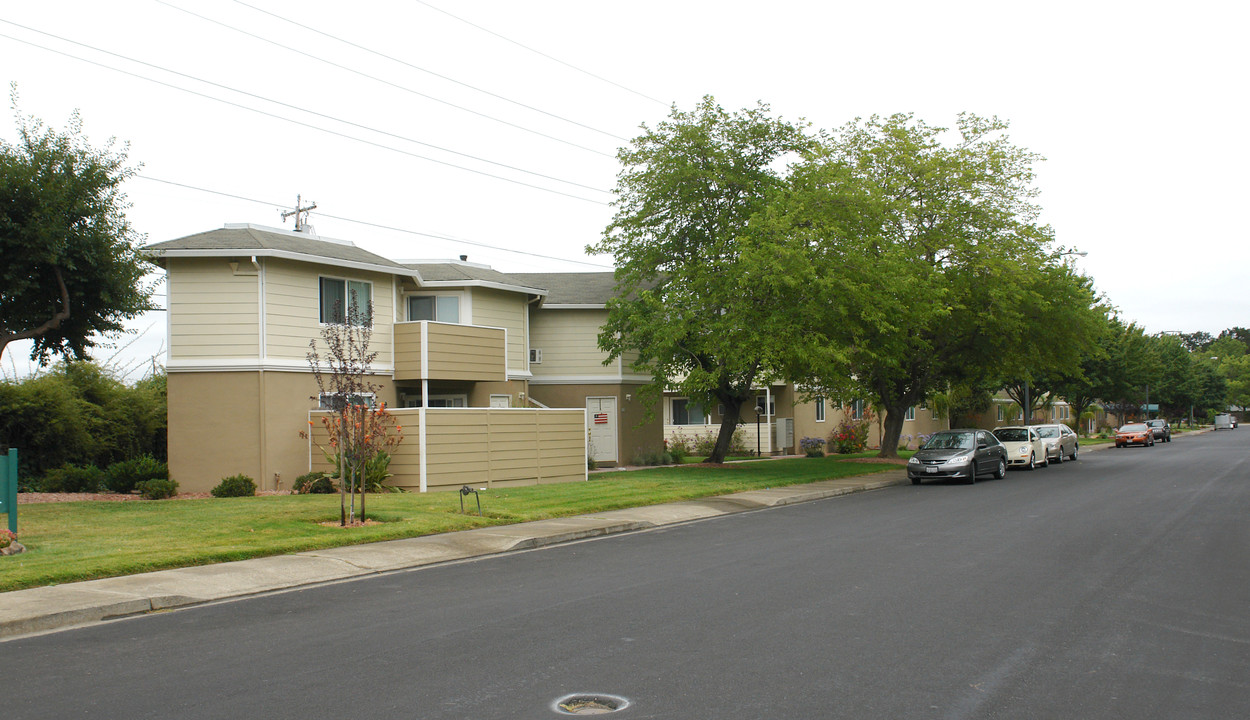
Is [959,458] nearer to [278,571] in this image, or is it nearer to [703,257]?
[703,257]

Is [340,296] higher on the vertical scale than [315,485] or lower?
higher

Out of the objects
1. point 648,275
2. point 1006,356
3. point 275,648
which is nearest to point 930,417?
point 1006,356

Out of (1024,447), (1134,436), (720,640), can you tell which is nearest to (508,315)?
(1024,447)

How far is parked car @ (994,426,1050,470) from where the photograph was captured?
32.4 meters

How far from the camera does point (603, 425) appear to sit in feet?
105

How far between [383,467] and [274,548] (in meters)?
7.46

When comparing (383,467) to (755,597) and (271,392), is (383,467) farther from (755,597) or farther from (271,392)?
(755,597)

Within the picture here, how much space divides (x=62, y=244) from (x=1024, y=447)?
29586 millimetres

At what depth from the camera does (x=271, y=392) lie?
2186 cm

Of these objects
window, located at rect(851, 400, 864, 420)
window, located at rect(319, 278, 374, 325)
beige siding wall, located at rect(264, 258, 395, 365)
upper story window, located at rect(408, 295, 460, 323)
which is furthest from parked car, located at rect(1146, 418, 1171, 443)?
beige siding wall, located at rect(264, 258, 395, 365)

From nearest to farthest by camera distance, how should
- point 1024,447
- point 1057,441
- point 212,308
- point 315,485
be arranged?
point 315,485 → point 212,308 → point 1024,447 → point 1057,441

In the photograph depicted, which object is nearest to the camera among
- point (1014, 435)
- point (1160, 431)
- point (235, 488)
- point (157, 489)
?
point (157, 489)

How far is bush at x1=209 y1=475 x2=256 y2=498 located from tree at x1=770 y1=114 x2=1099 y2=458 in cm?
1520

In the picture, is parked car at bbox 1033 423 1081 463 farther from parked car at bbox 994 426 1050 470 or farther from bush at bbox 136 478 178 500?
bush at bbox 136 478 178 500
